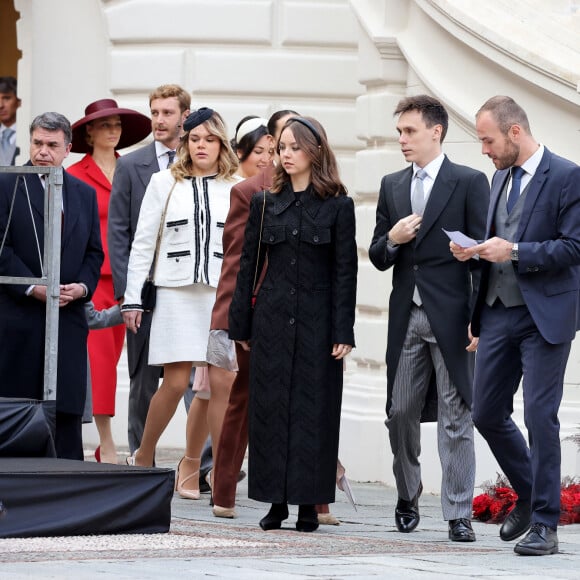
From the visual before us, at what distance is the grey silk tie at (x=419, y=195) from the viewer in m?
8.14

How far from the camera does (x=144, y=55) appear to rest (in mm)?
12625

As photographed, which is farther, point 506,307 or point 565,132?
point 565,132

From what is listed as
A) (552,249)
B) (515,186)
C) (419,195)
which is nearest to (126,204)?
(419,195)

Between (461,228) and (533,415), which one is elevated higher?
(461,228)

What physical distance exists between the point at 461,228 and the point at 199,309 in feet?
5.41

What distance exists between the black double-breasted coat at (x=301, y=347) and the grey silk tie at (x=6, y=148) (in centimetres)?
725

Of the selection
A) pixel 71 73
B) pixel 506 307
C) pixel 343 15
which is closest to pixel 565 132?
pixel 506 307

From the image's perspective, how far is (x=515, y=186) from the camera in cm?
759

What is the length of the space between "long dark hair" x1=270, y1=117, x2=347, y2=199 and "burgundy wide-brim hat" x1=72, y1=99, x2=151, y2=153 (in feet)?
8.57

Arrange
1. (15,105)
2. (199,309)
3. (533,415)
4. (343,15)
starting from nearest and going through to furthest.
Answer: (533,415) → (199,309) → (343,15) → (15,105)

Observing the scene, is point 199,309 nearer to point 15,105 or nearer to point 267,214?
point 267,214

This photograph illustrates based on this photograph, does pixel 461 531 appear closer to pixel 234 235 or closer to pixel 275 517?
pixel 275 517

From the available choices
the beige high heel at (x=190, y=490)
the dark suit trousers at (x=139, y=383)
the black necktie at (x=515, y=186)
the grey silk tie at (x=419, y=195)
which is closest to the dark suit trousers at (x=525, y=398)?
the black necktie at (x=515, y=186)

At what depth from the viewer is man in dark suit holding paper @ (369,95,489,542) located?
7961 millimetres
